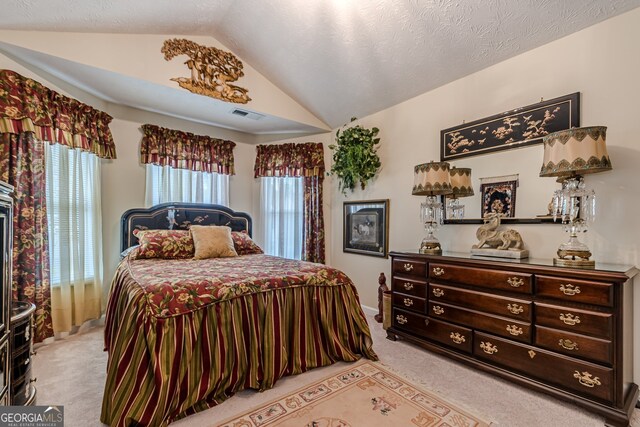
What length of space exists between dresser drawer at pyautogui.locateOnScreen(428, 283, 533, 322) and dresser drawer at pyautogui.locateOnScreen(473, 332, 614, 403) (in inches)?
7.8

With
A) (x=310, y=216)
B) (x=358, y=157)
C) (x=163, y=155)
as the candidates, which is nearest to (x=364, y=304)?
(x=310, y=216)

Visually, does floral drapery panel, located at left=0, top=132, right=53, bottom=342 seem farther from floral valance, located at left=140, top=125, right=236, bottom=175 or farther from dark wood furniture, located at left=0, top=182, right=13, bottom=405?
dark wood furniture, located at left=0, top=182, right=13, bottom=405

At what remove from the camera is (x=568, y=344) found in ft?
5.93

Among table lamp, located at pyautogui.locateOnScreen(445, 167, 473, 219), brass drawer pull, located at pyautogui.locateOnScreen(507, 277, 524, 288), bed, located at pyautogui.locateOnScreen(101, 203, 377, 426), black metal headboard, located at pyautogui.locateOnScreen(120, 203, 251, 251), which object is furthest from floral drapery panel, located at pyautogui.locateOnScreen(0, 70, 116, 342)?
brass drawer pull, located at pyautogui.locateOnScreen(507, 277, 524, 288)

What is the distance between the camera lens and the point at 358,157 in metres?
3.73

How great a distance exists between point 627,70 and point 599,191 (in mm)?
821

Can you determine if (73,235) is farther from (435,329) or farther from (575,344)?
(575,344)

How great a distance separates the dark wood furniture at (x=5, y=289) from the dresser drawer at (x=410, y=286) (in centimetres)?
263

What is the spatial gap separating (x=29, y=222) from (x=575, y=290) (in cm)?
415

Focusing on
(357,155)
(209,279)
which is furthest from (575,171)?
(209,279)

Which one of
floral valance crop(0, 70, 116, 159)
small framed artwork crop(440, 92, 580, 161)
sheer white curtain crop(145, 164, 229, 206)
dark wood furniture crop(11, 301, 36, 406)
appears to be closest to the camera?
dark wood furniture crop(11, 301, 36, 406)

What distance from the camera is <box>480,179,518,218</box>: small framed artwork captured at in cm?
252

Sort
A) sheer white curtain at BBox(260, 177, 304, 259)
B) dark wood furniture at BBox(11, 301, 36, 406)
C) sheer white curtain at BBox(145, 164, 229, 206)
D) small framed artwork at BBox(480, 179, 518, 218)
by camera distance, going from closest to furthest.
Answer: dark wood furniture at BBox(11, 301, 36, 406), small framed artwork at BBox(480, 179, 518, 218), sheer white curtain at BBox(145, 164, 229, 206), sheer white curtain at BBox(260, 177, 304, 259)

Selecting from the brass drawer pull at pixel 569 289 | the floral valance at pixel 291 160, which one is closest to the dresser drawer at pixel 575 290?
the brass drawer pull at pixel 569 289
